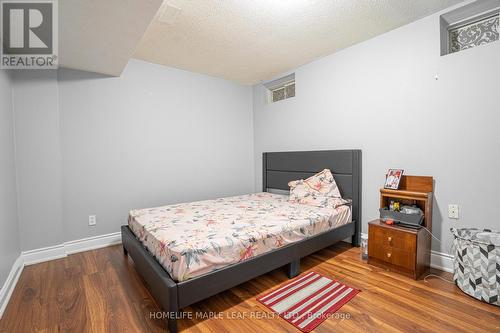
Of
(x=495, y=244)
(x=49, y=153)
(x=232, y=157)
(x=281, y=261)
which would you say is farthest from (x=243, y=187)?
(x=495, y=244)

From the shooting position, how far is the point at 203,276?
1.61 metres

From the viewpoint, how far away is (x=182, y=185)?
3785mm

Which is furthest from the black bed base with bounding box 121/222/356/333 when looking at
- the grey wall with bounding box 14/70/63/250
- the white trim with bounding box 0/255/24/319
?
the grey wall with bounding box 14/70/63/250

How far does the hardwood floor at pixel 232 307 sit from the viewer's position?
5.21 ft

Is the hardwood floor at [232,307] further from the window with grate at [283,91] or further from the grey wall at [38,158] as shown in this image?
the window with grate at [283,91]

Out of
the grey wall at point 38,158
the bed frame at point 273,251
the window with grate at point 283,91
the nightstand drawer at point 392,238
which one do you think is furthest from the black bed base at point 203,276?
the window with grate at point 283,91

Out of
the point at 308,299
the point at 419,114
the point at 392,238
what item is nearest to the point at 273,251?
the point at 308,299

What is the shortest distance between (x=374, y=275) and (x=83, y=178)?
3578 mm

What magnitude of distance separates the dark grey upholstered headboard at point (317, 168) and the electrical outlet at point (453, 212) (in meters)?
0.89

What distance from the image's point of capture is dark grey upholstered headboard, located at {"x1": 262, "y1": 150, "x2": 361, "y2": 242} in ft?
9.72

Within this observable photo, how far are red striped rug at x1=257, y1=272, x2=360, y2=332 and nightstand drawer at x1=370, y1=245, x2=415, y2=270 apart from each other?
22.6 inches

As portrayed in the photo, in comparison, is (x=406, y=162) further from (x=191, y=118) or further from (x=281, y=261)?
(x=191, y=118)

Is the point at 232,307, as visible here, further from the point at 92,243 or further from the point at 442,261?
the point at 92,243

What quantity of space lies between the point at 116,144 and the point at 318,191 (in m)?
2.85
